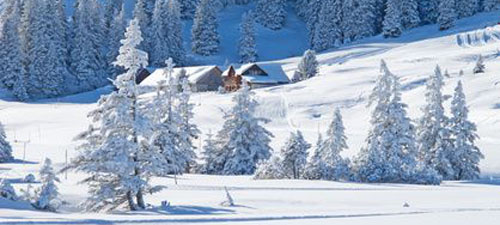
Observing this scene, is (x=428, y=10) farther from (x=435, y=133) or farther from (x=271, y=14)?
(x=435, y=133)

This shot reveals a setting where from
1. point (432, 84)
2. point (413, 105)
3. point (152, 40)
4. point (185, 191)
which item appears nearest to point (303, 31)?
point (152, 40)

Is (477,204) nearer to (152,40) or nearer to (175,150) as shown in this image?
(175,150)

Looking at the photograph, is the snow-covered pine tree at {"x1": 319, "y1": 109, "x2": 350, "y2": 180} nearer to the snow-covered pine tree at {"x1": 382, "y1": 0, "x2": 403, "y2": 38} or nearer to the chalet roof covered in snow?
the chalet roof covered in snow

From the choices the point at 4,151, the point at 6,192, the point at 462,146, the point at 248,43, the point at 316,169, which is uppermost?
the point at 248,43

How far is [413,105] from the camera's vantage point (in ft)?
211

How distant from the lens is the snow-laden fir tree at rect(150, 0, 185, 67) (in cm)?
10662

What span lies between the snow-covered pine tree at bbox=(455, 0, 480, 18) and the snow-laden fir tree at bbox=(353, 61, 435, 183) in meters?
82.0

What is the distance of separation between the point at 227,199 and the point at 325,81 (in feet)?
189

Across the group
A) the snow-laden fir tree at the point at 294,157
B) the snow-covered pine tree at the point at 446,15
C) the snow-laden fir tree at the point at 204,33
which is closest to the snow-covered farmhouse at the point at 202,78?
the snow-laden fir tree at the point at 204,33

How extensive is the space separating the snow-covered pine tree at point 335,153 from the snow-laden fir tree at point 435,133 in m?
5.71

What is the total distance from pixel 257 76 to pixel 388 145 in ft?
178

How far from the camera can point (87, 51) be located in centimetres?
9694

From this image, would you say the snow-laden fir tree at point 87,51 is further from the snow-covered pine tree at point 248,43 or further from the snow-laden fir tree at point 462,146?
the snow-laden fir tree at point 462,146

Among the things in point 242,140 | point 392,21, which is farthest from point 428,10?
point 242,140
